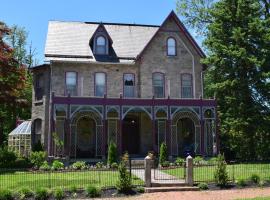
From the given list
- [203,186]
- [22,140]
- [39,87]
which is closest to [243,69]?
[203,186]

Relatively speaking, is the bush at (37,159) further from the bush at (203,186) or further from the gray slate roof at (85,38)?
the bush at (203,186)

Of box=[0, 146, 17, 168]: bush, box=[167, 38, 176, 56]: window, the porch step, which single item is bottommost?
the porch step

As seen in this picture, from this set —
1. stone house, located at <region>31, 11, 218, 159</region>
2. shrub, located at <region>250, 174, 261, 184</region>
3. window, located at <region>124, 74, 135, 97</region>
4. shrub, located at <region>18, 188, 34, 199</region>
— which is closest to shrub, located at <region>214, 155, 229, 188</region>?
shrub, located at <region>250, 174, 261, 184</region>

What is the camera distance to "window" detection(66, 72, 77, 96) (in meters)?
33.5

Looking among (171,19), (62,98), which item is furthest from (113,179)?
(171,19)

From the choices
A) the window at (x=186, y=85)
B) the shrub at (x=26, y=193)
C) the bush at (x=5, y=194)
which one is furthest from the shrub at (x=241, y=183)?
the window at (x=186, y=85)

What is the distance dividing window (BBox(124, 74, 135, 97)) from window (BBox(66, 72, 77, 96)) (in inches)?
152

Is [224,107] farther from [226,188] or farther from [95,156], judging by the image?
[226,188]

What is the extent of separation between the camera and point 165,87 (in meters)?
34.8

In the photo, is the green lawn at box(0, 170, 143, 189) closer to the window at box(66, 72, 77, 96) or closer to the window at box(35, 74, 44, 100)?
the window at box(66, 72, 77, 96)

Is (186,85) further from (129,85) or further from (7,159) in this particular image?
(7,159)

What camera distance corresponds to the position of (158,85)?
34.8m

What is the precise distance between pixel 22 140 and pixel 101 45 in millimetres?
10296

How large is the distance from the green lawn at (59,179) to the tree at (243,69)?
1147 centimetres
